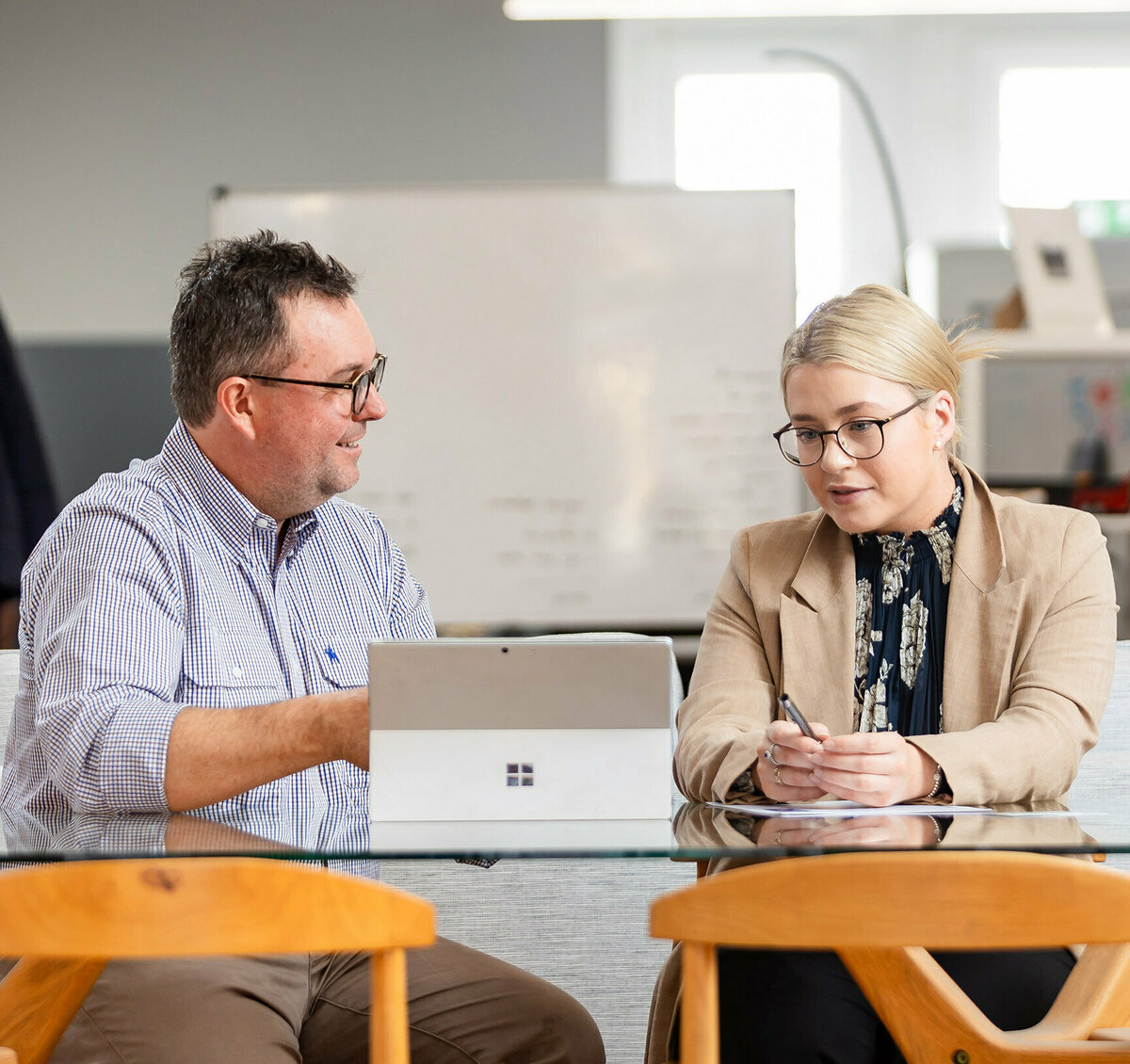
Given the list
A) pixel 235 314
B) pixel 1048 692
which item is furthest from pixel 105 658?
pixel 1048 692

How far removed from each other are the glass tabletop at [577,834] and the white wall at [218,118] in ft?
9.89

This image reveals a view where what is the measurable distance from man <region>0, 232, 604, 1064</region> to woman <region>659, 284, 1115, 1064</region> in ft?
1.42

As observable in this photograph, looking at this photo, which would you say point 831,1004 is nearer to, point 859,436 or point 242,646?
point 859,436

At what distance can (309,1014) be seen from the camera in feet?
5.30

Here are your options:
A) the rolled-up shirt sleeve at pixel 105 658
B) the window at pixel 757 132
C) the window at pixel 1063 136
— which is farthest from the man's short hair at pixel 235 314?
the window at pixel 1063 136

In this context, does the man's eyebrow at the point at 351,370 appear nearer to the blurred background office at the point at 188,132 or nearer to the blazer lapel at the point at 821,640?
the blazer lapel at the point at 821,640

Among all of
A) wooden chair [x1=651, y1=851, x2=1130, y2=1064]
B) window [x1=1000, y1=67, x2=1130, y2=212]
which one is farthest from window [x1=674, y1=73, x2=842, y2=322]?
wooden chair [x1=651, y1=851, x2=1130, y2=1064]

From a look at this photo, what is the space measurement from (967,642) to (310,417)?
0.94 metres

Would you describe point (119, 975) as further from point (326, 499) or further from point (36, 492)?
point (36, 492)

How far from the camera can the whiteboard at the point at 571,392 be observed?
362cm

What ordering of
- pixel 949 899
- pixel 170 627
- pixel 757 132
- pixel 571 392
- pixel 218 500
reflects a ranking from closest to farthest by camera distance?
1. pixel 949 899
2. pixel 170 627
3. pixel 218 500
4. pixel 571 392
5. pixel 757 132

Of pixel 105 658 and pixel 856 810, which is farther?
pixel 105 658

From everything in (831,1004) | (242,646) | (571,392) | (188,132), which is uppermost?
(188,132)

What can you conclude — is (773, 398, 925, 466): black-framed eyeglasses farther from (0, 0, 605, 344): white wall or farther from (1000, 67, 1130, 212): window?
(1000, 67, 1130, 212): window
